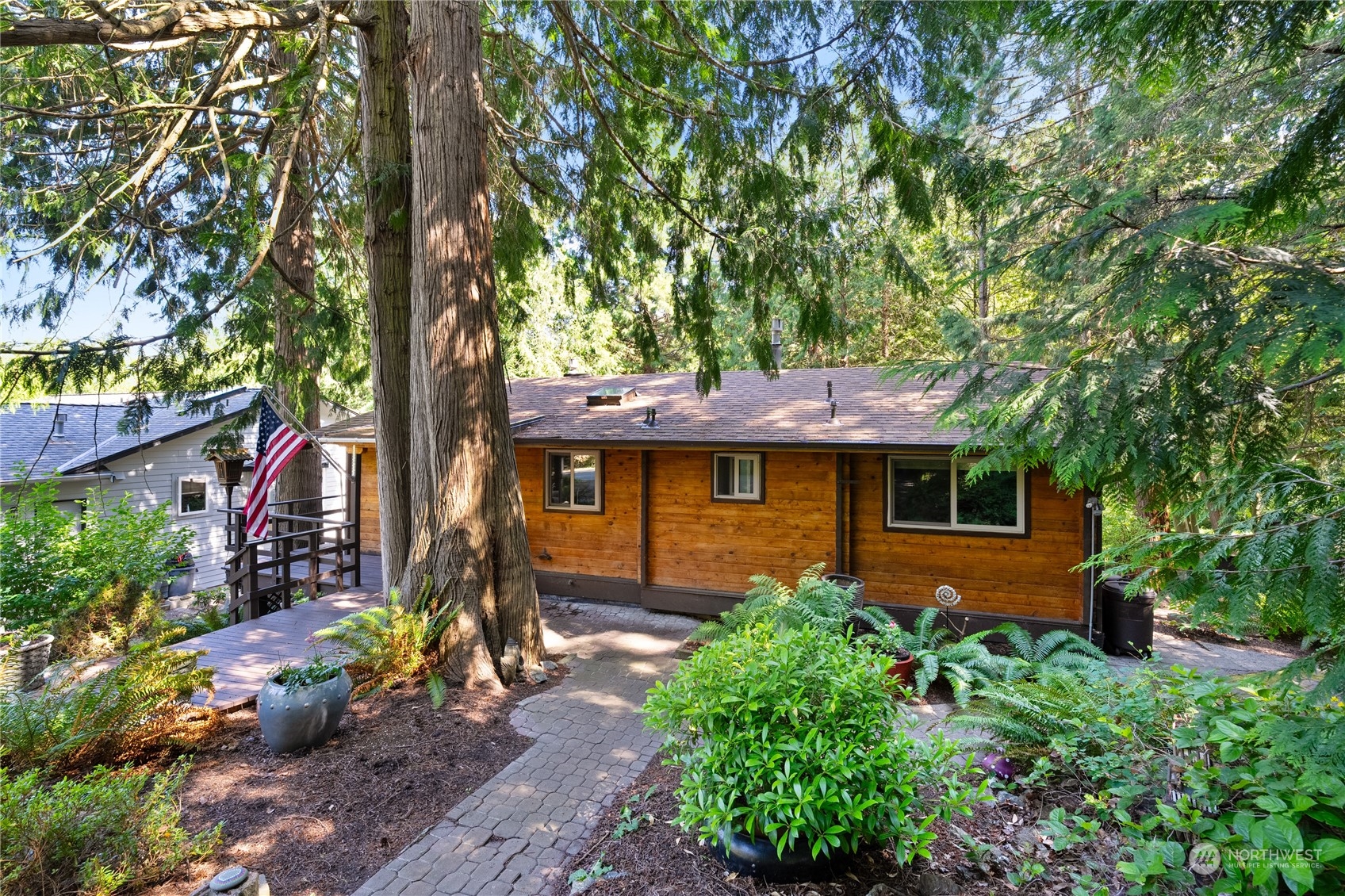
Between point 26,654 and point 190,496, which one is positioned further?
point 190,496

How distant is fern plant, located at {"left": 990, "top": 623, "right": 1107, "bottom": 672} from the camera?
584cm

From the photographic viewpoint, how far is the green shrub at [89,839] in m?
2.73

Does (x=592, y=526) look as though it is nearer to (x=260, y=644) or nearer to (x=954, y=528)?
(x=260, y=644)

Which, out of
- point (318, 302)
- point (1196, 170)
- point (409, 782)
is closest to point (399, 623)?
point (409, 782)

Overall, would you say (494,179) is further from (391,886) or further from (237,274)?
(391,886)

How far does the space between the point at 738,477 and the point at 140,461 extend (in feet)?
48.5

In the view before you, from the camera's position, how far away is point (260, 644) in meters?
Answer: 6.87

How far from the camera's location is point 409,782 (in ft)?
13.7

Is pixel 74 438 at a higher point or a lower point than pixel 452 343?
lower

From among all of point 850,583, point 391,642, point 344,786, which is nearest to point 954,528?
point 850,583

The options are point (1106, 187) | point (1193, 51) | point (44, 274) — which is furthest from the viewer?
point (44, 274)

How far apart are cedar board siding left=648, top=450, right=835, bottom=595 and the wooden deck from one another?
4439 millimetres

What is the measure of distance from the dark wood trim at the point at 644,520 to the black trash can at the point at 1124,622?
6.15 m

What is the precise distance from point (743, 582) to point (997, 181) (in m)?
6.43
